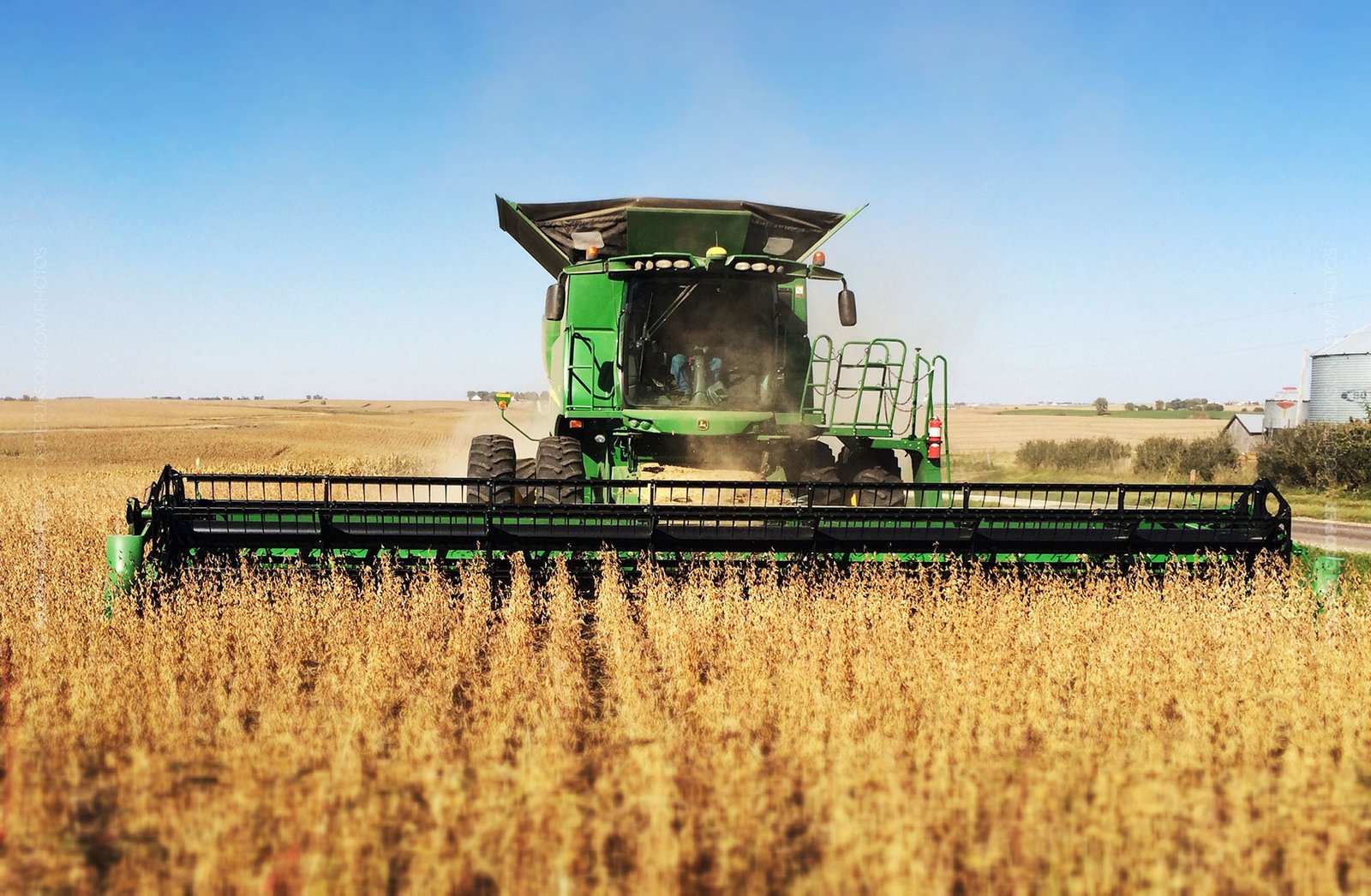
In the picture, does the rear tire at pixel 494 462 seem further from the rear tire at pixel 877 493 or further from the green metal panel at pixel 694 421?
the rear tire at pixel 877 493

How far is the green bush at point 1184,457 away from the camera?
26750 mm

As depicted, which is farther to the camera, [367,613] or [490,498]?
[490,498]

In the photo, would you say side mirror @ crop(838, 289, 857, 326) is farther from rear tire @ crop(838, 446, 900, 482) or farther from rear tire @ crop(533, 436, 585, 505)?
rear tire @ crop(533, 436, 585, 505)

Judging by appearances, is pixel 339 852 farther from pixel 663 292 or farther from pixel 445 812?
pixel 663 292

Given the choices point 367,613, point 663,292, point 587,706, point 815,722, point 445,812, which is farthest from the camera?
point 663,292

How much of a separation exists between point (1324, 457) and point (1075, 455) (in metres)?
8.31

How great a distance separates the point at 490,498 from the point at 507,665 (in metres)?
1.55

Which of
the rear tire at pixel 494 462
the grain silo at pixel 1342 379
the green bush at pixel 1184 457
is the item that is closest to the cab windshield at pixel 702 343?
the rear tire at pixel 494 462

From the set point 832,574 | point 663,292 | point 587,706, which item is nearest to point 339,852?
point 587,706

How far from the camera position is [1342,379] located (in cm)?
3334

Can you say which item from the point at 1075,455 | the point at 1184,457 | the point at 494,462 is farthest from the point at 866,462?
the point at 1075,455

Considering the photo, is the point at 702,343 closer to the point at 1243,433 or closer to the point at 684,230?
the point at 684,230

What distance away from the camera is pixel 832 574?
6496 millimetres

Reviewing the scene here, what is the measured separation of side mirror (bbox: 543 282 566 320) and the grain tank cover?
639 mm
